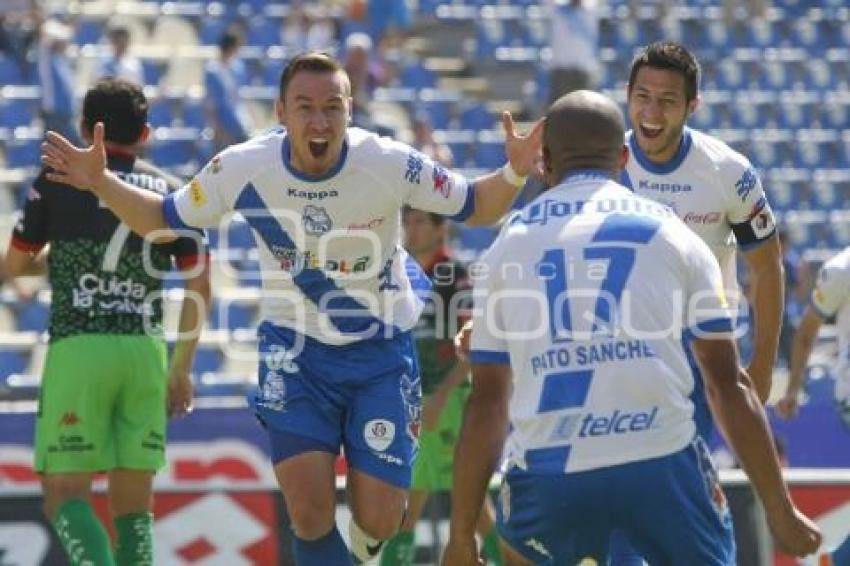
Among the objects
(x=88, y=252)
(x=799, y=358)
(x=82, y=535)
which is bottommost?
(x=82, y=535)

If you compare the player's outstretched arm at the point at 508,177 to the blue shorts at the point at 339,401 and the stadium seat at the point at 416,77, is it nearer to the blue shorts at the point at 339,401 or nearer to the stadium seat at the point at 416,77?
the blue shorts at the point at 339,401

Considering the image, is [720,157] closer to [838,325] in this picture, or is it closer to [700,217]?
[700,217]

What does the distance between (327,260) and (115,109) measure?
5.26 feet

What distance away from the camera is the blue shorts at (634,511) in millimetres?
6289

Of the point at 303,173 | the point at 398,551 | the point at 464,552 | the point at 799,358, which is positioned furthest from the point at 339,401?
the point at 799,358

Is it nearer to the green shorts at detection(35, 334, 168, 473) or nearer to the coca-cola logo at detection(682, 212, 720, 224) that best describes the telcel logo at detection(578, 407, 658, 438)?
the coca-cola logo at detection(682, 212, 720, 224)

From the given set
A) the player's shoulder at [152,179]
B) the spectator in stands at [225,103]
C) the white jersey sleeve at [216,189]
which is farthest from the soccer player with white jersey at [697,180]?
the spectator in stands at [225,103]

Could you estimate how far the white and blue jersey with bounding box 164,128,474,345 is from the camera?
28.2 feet

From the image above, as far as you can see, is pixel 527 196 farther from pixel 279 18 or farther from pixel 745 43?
pixel 745 43

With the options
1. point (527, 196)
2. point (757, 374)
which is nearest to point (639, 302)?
point (757, 374)

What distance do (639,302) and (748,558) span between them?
494 cm

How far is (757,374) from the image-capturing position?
921 cm

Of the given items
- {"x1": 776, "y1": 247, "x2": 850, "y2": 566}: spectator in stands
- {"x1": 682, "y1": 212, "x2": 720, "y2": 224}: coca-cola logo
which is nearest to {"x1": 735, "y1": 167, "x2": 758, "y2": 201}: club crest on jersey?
{"x1": 682, "y1": 212, "x2": 720, "y2": 224}: coca-cola logo

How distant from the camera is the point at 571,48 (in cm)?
2127
